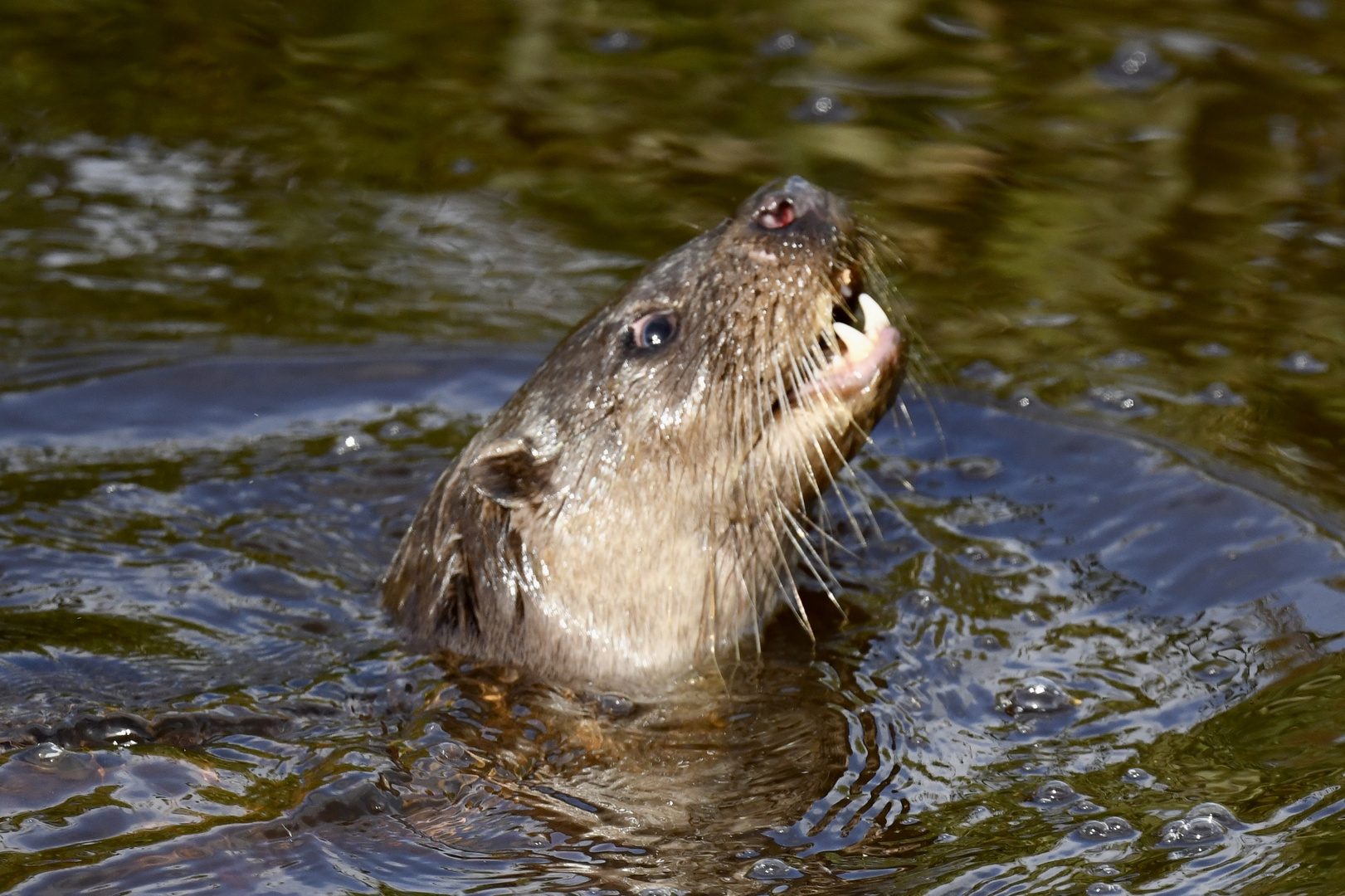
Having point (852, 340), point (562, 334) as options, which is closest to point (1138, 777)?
point (852, 340)

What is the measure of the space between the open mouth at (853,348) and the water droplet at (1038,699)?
803 mm

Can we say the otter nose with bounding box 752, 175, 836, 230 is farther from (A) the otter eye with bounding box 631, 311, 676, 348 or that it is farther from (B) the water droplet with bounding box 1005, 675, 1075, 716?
(B) the water droplet with bounding box 1005, 675, 1075, 716

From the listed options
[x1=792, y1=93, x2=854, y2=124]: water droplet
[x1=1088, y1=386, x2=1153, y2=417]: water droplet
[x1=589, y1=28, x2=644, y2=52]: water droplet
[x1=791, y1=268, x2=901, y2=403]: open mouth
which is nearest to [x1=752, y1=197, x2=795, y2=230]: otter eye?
[x1=791, y1=268, x2=901, y2=403]: open mouth

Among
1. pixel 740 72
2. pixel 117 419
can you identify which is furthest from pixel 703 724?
pixel 740 72

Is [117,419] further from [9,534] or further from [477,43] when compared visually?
[477,43]

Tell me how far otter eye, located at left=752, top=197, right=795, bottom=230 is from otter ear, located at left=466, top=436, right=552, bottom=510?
0.79 m

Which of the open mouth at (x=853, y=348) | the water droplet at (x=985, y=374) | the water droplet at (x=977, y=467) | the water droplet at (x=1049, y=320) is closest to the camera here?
the open mouth at (x=853, y=348)

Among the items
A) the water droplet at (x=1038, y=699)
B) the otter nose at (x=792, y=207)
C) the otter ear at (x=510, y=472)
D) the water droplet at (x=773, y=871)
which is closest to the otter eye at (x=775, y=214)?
the otter nose at (x=792, y=207)

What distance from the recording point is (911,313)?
6.18 metres

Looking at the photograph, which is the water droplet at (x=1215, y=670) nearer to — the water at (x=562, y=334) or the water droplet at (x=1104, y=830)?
the water at (x=562, y=334)

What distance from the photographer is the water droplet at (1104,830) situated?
368 cm

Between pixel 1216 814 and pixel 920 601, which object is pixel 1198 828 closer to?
pixel 1216 814

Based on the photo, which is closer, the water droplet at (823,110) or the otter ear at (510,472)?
the otter ear at (510,472)

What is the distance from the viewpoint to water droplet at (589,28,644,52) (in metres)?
7.62
